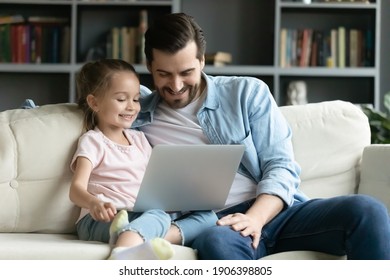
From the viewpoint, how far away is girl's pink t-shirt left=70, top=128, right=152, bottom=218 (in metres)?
2.31

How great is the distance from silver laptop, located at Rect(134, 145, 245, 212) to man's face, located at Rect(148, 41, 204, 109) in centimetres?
36

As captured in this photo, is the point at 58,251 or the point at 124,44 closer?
the point at 58,251

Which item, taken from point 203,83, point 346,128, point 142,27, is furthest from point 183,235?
point 142,27

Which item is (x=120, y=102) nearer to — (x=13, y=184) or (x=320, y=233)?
(x=13, y=184)

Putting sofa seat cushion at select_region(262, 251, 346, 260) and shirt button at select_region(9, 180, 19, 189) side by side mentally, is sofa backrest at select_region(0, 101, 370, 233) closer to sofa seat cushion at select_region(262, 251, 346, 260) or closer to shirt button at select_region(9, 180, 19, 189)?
shirt button at select_region(9, 180, 19, 189)

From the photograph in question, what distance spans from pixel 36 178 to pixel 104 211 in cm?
46

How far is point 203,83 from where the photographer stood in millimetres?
2549

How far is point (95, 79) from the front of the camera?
95.6 inches

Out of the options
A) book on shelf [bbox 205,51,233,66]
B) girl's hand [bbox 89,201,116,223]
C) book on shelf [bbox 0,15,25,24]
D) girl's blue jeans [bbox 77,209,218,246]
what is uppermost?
book on shelf [bbox 0,15,25,24]

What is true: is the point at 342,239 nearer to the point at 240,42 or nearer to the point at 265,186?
the point at 265,186

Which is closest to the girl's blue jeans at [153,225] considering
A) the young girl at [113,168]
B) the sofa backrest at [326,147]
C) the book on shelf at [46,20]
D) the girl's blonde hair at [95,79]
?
the young girl at [113,168]

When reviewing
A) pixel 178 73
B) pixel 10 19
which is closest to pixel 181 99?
pixel 178 73

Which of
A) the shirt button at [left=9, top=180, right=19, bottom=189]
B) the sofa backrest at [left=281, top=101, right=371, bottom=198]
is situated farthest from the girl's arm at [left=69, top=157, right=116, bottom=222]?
the sofa backrest at [left=281, top=101, right=371, bottom=198]

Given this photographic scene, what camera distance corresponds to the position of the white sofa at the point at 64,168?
218cm
